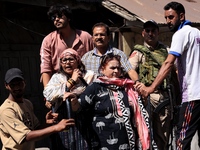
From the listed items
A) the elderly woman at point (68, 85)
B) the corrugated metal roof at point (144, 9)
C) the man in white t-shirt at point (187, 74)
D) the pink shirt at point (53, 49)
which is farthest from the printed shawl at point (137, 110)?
the corrugated metal roof at point (144, 9)

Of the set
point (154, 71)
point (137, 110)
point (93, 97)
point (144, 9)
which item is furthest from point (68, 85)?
point (144, 9)

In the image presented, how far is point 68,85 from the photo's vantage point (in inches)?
163

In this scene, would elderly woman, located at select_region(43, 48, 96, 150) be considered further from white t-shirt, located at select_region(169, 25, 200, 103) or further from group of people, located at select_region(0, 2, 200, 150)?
white t-shirt, located at select_region(169, 25, 200, 103)

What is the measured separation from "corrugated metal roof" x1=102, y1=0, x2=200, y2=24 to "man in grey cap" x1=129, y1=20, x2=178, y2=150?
2252 mm

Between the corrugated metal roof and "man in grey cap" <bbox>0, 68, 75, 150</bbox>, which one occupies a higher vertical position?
the corrugated metal roof

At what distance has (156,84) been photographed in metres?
4.73

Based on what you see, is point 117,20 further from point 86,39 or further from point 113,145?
point 113,145

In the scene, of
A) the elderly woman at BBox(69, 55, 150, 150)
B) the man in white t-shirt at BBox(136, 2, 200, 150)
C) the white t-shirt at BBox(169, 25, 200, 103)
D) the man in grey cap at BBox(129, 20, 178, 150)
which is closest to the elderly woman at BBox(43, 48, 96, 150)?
the elderly woman at BBox(69, 55, 150, 150)

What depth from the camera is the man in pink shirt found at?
4965mm

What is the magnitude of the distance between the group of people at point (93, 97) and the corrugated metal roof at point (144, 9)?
322cm

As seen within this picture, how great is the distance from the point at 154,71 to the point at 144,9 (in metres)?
3.40

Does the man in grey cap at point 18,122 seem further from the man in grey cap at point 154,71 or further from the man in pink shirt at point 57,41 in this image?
the man in grey cap at point 154,71

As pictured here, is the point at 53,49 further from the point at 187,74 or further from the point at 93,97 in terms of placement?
the point at 187,74

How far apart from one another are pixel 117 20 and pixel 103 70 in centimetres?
461
